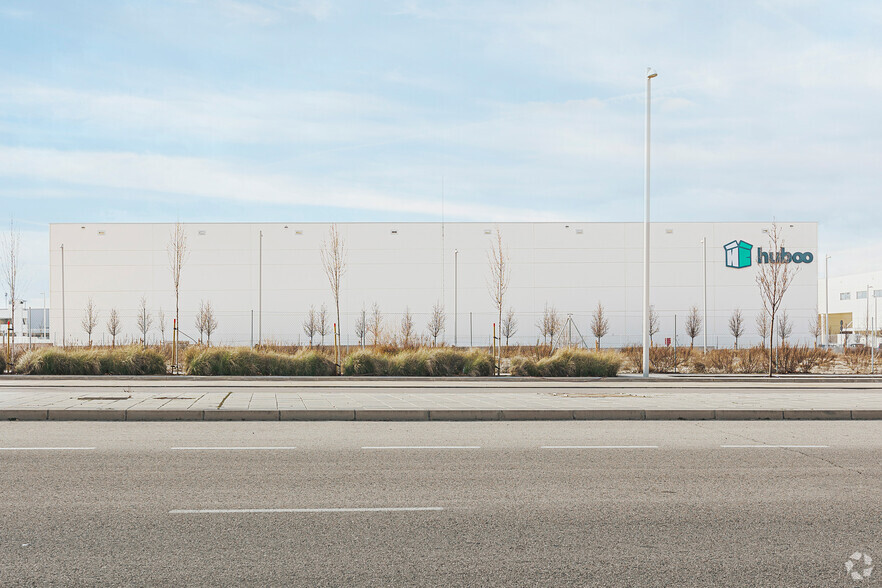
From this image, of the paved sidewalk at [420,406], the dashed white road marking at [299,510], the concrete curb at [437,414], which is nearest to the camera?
the dashed white road marking at [299,510]

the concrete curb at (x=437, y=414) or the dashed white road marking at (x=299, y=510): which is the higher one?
the dashed white road marking at (x=299, y=510)

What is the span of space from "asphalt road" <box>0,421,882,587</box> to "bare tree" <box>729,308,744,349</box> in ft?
160

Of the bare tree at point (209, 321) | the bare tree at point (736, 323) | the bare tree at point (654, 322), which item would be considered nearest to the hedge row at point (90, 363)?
the bare tree at point (209, 321)

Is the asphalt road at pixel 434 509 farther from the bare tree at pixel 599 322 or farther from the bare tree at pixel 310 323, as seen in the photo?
the bare tree at pixel 310 323

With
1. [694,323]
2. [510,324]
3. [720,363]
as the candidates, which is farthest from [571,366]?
[694,323]

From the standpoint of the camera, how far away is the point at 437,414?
1335cm

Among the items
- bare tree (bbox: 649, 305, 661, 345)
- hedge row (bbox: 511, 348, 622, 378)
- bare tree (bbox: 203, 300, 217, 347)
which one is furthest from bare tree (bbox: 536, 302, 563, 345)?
hedge row (bbox: 511, 348, 622, 378)

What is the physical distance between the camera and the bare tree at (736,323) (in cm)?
5725

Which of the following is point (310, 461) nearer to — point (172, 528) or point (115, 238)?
point (172, 528)

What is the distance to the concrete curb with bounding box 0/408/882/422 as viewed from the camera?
1262 centimetres

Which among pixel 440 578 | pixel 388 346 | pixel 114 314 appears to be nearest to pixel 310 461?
pixel 440 578

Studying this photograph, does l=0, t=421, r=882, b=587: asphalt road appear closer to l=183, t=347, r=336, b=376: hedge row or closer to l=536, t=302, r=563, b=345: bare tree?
l=183, t=347, r=336, b=376: hedge row

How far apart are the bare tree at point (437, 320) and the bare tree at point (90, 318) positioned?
938 inches

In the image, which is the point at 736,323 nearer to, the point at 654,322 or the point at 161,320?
the point at 654,322
